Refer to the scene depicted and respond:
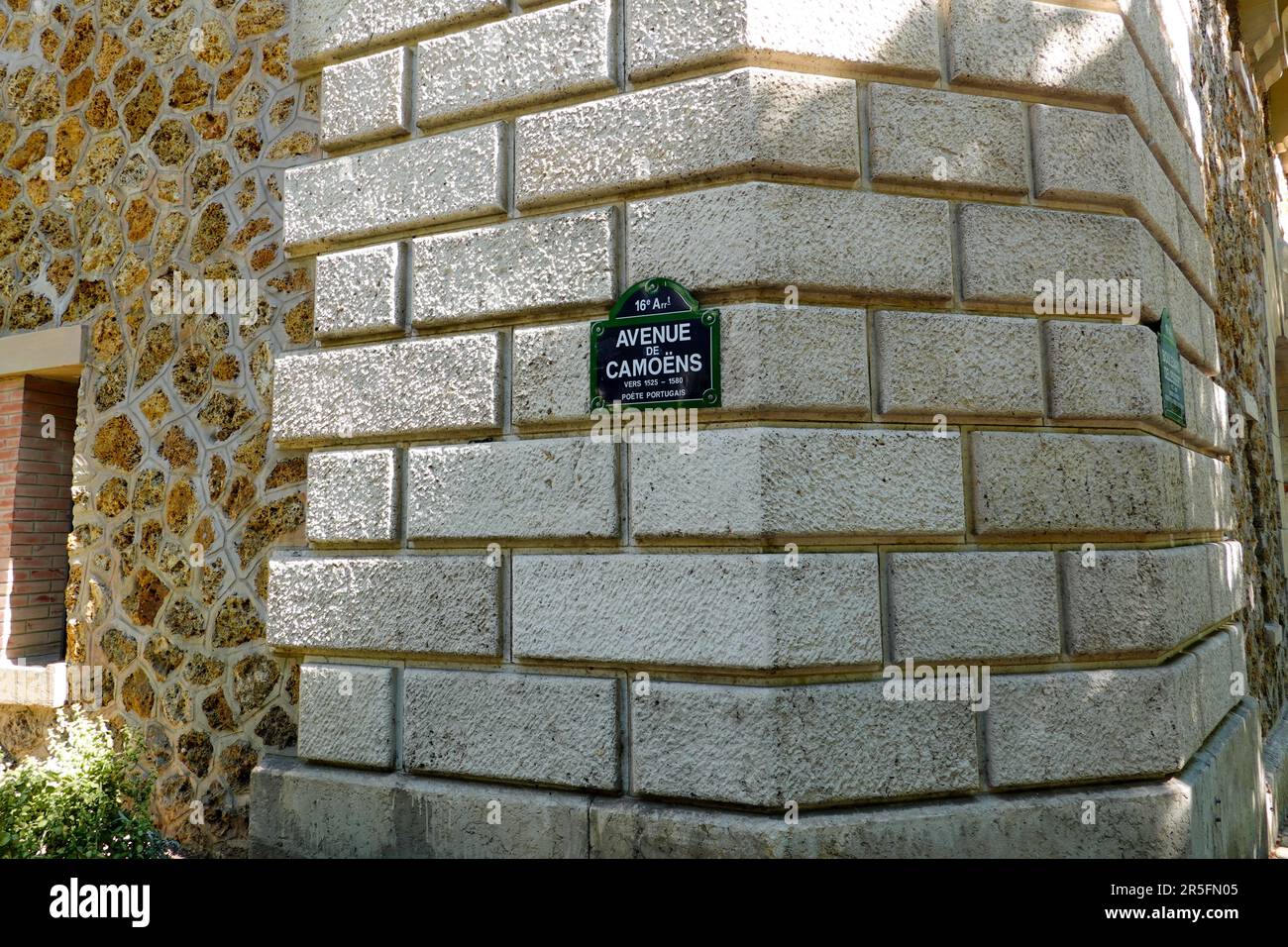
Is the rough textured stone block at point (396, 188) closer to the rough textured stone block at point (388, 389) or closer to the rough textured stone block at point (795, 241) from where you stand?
the rough textured stone block at point (388, 389)

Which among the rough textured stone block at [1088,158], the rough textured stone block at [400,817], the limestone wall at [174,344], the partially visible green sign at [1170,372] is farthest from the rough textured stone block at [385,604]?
the partially visible green sign at [1170,372]

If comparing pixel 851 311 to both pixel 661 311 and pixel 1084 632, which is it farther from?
pixel 1084 632

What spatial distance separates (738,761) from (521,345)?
182cm

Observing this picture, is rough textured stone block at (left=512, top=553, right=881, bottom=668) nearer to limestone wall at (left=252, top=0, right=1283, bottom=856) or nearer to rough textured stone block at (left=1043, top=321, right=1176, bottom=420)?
limestone wall at (left=252, top=0, right=1283, bottom=856)

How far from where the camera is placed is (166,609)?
16.0ft

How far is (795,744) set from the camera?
320 centimetres

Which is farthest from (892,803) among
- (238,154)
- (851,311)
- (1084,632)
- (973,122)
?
(238,154)

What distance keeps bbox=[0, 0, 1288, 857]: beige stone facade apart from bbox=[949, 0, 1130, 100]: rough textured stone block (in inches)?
0.7

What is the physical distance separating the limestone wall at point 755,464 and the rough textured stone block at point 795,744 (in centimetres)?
1

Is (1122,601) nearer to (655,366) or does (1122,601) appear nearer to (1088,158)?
(1088,158)

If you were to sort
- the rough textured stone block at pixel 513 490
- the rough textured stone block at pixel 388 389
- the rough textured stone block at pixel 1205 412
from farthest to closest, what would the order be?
the rough textured stone block at pixel 1205 412, the rough textured stone block at pixel 388 389, the rough textured stone block at pixel 513 490

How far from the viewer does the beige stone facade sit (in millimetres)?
3320

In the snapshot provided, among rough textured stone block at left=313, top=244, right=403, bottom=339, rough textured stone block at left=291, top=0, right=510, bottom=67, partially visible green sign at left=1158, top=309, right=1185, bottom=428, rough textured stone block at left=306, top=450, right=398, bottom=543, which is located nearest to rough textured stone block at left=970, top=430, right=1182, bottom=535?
partially visible green sign at left=1158, top=309, right=1185, bottom=428

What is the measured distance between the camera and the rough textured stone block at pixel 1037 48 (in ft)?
12.1
